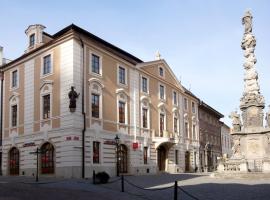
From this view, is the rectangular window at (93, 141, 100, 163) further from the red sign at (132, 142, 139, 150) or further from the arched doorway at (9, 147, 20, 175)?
the arched doorway at (9, 147, 20, 175)

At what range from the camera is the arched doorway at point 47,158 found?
2797 cm

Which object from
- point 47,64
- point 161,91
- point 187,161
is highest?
point 47,64

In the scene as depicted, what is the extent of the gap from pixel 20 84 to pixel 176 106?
1887cm

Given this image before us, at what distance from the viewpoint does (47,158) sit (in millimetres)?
28375

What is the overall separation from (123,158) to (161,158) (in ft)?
26.5

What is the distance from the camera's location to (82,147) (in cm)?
A: 2719

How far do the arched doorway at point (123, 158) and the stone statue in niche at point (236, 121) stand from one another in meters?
10.5

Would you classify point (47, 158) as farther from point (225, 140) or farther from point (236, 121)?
point (225, 140)

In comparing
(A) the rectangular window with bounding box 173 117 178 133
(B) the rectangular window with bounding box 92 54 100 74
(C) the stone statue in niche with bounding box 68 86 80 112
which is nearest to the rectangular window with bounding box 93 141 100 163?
(C) the stone statue in niche with bounding box 68 86 80 112

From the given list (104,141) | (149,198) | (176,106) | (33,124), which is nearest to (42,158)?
(33,124)

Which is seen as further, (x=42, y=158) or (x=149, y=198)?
(x=42, y=158)

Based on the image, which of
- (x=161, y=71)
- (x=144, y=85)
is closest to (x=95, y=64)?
(x=144, y=85)

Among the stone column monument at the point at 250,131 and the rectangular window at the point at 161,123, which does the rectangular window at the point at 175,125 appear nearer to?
the rectangular window at the point at 161,123

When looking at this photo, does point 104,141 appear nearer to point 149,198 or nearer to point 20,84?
point 20,84
